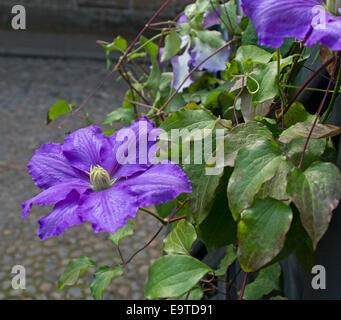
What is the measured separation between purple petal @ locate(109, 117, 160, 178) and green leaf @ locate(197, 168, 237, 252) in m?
0.08

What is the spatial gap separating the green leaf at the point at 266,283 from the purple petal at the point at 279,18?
428 mm

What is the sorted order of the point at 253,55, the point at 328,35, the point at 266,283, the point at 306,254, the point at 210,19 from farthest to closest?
the point at 210,19, the point at 266,283, the point at 253,55, the point at 306,254, the point at 328,35

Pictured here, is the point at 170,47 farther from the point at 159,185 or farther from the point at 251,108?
the point at 159,185

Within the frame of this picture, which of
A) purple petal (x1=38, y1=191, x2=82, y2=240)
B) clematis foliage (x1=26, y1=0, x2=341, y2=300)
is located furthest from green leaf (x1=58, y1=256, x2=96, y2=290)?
purple petal (x1=38, y1=191, x2=82, y2=240)

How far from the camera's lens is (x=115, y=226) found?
0.37m

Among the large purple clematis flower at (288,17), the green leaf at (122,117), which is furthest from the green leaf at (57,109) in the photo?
the large purple clematis flower at (288,17)

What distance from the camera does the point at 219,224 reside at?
0.46 meters

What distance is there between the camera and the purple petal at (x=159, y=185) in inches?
15.8

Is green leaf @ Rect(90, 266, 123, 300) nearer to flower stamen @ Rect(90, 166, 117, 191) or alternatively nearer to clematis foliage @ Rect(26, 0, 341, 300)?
clematis foliage @ Rect(26, 0, 341, 300)

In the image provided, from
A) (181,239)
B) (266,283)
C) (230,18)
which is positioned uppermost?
(230,18)

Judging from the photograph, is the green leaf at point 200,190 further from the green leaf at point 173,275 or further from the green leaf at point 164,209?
the green leaf at point 164,209

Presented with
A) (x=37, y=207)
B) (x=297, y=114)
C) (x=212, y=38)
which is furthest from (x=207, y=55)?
(x=37, y=207)

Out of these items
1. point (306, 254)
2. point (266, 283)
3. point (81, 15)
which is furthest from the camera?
point (81, 15)

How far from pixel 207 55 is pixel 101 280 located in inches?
16.2
